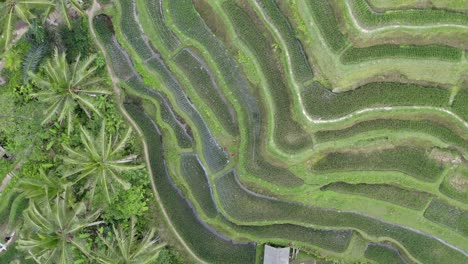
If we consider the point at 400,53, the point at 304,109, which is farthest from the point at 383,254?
the point at 400,53

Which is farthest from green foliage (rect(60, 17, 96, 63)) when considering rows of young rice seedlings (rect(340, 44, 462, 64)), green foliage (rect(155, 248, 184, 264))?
rows of young rice seedlings (rect(340, 44, 462, 64))

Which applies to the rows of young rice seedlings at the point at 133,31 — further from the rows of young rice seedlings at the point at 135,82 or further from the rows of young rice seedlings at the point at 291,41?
the rows of young rice seedlings at the point at 291,41

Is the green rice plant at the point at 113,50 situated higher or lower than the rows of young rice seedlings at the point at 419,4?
lower

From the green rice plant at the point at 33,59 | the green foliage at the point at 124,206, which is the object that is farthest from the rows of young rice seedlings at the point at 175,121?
the green rice plant at the point at 33,59

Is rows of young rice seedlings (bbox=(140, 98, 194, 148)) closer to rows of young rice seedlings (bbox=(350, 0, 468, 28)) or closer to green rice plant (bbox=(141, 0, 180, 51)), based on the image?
green rice plant (bbox=(141, 0, 180, 51))

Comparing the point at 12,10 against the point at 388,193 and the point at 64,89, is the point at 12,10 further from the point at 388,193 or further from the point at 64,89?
the point at 388,193

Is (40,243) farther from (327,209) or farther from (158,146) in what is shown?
(327,209)
